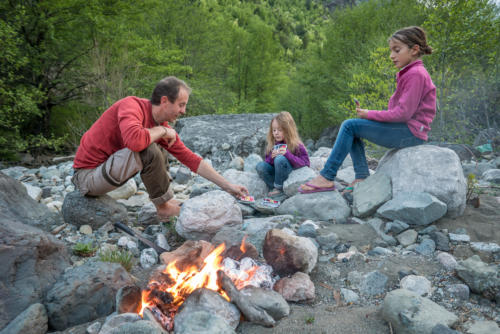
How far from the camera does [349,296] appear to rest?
2.34 meters

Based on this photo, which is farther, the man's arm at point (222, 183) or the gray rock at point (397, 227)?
the man's arm at point (222, 183)

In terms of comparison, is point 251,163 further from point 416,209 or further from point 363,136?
point 416,209

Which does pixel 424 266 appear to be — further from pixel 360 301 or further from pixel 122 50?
pixel 122 50

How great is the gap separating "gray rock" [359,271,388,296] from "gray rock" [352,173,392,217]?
3.61 feet

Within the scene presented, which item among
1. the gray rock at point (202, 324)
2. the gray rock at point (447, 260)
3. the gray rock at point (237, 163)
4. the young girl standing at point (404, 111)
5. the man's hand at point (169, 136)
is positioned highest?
the young girl standing at point (404, 111)

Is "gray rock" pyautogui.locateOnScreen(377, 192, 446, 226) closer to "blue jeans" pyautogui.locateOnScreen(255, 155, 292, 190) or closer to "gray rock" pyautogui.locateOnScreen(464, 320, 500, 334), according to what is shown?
"gray rock" pyautogui.locateOnScreen(464, 320, 500, 334)

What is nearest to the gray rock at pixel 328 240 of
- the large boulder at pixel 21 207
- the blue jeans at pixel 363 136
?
the blue jeans at pixel 363 136

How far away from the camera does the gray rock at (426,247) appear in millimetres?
2793

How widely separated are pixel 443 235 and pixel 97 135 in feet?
11.7

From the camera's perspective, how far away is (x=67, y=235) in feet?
11.1

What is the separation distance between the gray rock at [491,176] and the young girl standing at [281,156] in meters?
2.48

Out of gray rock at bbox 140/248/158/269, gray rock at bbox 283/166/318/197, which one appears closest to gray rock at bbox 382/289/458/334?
gray rock at bbox 140/248/158/269

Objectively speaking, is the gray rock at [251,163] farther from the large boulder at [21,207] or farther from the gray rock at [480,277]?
the gray rock at [480,277]

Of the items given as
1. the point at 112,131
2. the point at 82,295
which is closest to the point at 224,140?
the point at 112,131
